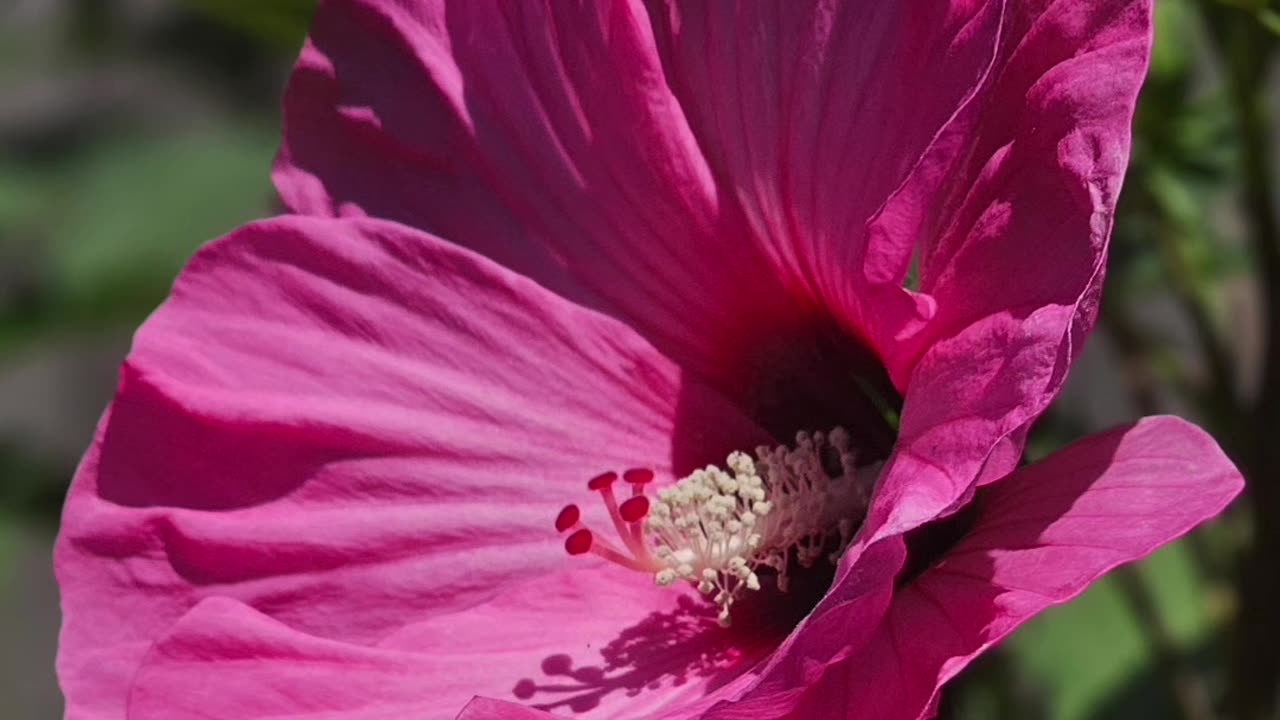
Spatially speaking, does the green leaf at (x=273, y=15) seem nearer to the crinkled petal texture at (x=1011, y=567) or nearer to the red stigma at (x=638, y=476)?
the red stigma at (x=638, y=476)

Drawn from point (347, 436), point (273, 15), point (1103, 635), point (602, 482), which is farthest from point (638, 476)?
point (1103, 635)

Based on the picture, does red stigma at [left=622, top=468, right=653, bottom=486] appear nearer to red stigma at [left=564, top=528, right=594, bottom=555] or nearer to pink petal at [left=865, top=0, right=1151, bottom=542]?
red stigma at [left=564, top=528, right=594, bottom=555]

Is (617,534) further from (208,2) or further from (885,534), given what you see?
(208,2)

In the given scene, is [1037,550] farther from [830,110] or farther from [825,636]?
[830,110]

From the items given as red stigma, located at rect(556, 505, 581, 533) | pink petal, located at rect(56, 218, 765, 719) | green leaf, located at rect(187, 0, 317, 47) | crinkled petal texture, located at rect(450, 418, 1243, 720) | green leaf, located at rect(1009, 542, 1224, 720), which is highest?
green leaf, located at rect(187, 0, 317, 47)

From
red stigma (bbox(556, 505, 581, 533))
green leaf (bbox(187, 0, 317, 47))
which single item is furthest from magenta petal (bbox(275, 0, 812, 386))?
green leaf (bbox(187, 0, 317, 47))

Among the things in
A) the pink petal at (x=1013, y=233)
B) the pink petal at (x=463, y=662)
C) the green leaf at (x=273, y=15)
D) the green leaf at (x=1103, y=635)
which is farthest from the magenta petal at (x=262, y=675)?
the green leaf at (x=1103, y=635)
